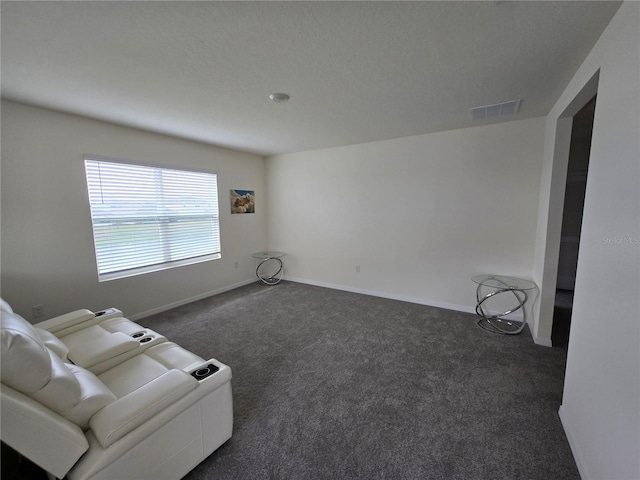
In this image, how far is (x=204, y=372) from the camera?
1.58 m

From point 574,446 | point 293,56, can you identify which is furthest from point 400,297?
point 293,56

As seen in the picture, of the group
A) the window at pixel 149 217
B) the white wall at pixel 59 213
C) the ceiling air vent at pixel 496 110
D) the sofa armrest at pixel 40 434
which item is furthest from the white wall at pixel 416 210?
the sofa armrest at pixel 40 434

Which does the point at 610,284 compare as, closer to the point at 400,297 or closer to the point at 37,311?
the point at 400,297

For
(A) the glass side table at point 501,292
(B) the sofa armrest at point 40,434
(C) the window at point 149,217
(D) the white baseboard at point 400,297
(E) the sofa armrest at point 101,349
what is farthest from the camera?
(D) the white baseboard at point 400,297

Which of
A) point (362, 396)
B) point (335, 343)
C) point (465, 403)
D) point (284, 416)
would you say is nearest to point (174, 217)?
point (335, 343)

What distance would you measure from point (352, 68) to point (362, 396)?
8.22ft

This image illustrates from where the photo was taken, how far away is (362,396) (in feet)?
6.80

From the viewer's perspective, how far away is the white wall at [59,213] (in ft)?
8.34

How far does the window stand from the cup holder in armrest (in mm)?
2546

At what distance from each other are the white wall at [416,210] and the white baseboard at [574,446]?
1.96 meters

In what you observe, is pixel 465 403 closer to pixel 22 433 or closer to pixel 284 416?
pixel 284 416

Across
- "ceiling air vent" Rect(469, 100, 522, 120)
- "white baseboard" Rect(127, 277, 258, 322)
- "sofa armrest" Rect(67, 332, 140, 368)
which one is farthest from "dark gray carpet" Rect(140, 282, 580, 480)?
"ceiling air vent" Rect(469, 100, 522, 120)

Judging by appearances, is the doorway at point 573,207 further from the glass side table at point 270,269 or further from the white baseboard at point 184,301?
the white baseboard at point 184,301

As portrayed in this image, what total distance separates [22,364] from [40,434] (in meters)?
0.27
